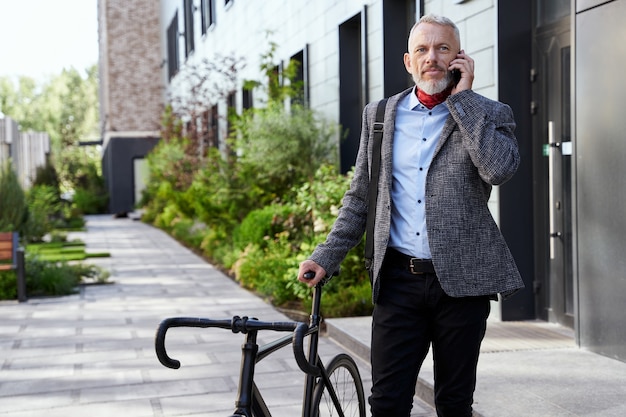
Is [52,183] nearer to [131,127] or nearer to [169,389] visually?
[131,127]

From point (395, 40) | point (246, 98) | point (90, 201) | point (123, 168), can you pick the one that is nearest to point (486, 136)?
point (395, 40)

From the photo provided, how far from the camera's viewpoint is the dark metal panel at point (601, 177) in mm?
5375

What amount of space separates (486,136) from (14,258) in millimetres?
8088

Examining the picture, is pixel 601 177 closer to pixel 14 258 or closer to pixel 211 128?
pixel 14 258

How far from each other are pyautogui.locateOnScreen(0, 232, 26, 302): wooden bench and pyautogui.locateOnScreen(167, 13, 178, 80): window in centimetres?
2055

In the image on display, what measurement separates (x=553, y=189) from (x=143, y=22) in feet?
103

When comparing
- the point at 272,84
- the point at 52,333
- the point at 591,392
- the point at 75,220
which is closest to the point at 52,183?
the point at 75,220

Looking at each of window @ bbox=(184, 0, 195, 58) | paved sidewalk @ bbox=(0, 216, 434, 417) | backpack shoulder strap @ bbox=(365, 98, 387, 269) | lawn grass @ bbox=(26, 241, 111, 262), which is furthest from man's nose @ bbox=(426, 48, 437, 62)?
window @ bbox=(184, 0, 195, 58)

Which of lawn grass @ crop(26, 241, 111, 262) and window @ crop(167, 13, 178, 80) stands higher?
window @ crop(167, 13, 178, 80)

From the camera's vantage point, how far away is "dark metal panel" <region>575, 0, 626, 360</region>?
5375 mm

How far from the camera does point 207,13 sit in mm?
22609

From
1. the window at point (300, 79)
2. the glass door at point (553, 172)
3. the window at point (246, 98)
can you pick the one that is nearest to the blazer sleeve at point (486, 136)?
the glass door at point (553, 172)

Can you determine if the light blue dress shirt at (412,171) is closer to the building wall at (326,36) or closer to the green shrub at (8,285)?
the building wall at (326,36)

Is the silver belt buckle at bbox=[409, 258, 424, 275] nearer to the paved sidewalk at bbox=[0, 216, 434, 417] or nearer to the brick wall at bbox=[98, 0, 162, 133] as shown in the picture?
the paved sidewalk at bbox=[0, 216, 434, 417]
